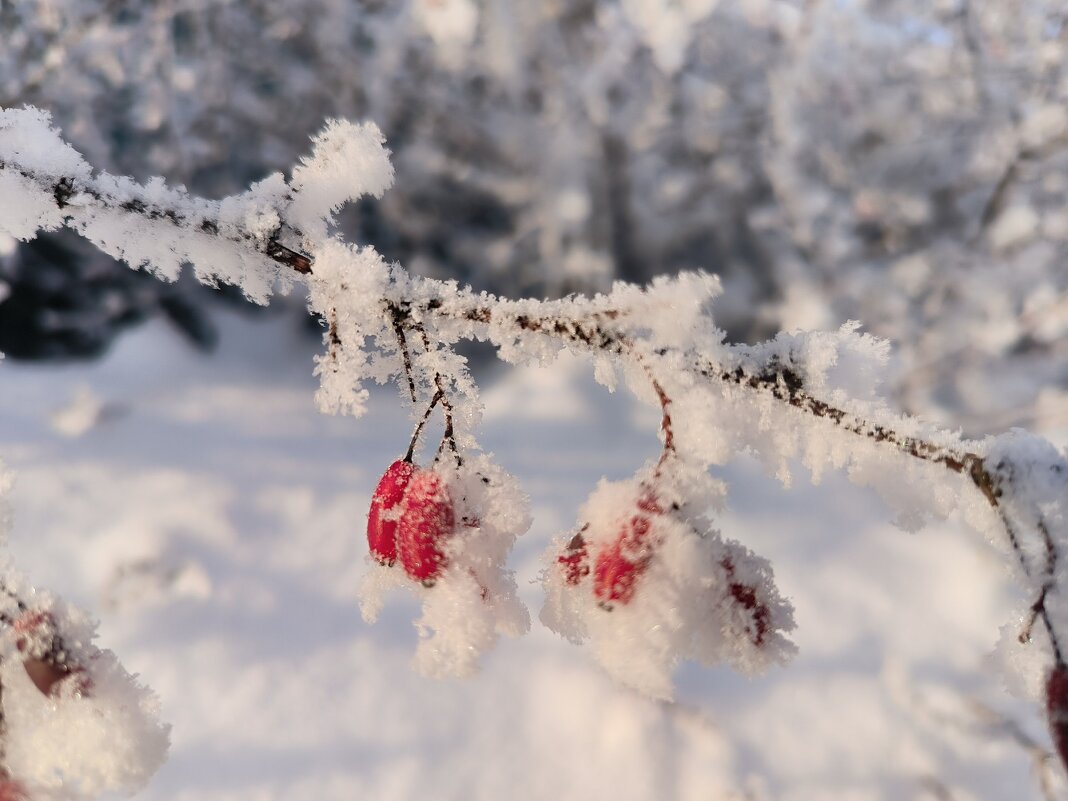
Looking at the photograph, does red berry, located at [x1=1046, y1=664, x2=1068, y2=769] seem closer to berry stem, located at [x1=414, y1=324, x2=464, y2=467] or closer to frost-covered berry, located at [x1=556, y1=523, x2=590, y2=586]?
frost-covered berry, located at [x1=556, y1=523, x2=590, y2=586]

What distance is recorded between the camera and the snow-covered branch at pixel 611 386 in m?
0.53

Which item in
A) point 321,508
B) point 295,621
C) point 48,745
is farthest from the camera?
point 321,508

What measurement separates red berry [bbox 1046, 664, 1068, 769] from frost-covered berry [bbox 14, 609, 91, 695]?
76 cm

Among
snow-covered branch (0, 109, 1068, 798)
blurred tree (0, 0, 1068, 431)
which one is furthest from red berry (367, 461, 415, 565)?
blurred tree (0, 0, 1068, 431)

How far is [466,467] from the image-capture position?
607 millimetres

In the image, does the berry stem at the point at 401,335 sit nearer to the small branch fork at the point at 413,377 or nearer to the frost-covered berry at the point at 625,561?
the small branch fork at the point at 413,377

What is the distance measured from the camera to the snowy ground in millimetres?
1912

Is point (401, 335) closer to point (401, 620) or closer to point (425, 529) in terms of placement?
point (425, 529)

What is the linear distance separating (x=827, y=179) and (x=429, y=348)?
3.22m

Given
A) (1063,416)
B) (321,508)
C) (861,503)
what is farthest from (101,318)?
(1063,416)

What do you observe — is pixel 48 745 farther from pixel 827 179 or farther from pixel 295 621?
pixel 827 179

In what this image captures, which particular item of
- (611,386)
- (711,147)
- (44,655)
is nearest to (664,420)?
(611,386)

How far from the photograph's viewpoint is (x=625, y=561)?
0.53 metres

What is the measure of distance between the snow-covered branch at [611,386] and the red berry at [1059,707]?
0.9 inches
